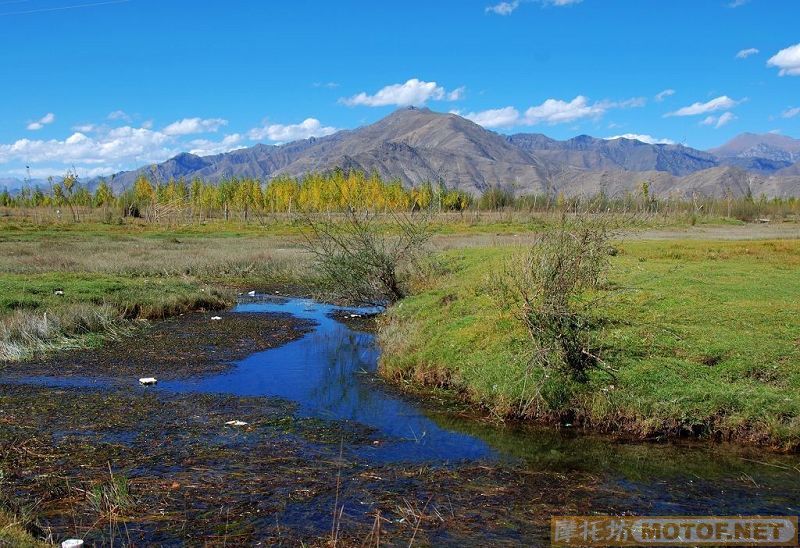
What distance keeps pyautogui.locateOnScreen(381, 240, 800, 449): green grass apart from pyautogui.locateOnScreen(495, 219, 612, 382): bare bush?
460mm

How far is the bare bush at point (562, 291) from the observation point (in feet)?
43.7

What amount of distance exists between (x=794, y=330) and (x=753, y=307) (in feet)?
7.08

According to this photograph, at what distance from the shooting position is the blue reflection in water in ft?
38.7

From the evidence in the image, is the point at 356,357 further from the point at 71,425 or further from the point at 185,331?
the point at 71,425

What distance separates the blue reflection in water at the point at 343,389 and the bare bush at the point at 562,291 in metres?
2.74

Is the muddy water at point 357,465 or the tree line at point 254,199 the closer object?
the muddy water at point 357,465

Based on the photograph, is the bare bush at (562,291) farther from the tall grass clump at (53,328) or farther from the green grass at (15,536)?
the tall grass clump at (53,328)

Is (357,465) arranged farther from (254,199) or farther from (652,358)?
(254,199)

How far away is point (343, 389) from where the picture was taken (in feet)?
52.7

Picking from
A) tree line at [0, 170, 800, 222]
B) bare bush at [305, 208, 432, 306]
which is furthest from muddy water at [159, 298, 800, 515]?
tree line at [0, 170, 800, 222]

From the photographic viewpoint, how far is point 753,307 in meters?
16.9

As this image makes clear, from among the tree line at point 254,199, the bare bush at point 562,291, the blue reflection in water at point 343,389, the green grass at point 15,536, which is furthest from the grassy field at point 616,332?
the tree line at point 254,199

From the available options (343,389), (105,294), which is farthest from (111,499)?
(105,294)

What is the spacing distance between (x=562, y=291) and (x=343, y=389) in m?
6.18
